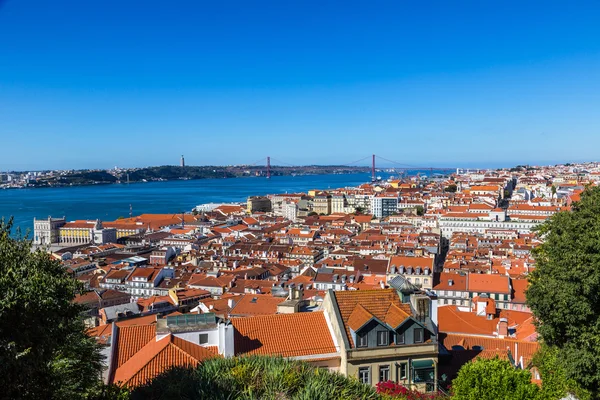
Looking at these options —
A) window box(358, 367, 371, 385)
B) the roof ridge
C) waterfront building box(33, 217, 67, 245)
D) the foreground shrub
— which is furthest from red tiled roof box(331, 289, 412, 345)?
waterfront building box(33, 217, 67, 245)

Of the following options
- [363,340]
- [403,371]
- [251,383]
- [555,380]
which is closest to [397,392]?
[363,340]

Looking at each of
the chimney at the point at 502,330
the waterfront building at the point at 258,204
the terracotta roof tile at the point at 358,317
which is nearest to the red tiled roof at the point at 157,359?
the terracotta roof tile at the point at 358,317

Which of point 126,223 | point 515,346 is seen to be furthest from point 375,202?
point 515,346

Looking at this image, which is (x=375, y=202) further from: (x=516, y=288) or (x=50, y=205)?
(x=50, y=205)

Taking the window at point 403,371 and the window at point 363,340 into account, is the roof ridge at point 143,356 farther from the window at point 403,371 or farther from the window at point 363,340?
the window at point 403,371

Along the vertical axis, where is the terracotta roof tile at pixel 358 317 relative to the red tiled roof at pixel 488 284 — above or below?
above

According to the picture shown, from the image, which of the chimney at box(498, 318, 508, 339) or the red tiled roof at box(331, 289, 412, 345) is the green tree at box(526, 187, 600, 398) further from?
the chimney at box(498, 318, 508, 339)
